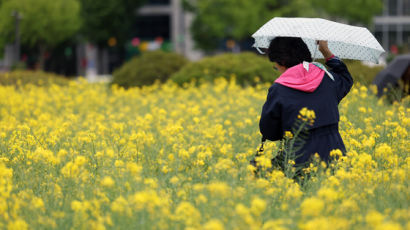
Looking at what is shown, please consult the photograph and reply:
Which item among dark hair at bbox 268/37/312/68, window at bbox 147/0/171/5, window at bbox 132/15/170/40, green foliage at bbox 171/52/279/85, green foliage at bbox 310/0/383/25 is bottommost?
green foliage at bbox 171/52/279/85

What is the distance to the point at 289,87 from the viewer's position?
4.10 meters

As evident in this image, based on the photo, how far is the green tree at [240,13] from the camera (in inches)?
1182

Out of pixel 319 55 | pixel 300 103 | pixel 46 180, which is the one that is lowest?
pixel 46 180

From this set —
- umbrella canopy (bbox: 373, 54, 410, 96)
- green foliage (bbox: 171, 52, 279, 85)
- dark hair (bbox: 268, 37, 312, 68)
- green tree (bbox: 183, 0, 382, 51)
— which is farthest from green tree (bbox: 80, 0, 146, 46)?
dark hair (bbox: 268, 37, 312, 68)

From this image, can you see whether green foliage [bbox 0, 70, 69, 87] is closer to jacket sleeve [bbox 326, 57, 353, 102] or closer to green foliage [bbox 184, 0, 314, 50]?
jacket sleeve [bbox 326, 57, 353, 102]

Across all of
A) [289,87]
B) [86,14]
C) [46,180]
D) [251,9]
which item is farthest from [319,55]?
[86,14]

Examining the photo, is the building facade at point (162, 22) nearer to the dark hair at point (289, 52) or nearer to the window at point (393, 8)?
the window at point (393, 8)

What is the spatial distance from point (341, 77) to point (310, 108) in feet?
1.46

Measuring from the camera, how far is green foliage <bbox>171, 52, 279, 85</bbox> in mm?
12547

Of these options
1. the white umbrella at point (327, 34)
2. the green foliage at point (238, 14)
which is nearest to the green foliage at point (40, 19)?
the green foliage at point (238, 14)

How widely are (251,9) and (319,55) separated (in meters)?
26.3

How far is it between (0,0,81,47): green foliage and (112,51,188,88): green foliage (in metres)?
14.4

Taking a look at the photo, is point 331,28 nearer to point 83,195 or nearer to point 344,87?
point 344,87

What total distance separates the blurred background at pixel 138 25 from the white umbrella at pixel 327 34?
19.5m
